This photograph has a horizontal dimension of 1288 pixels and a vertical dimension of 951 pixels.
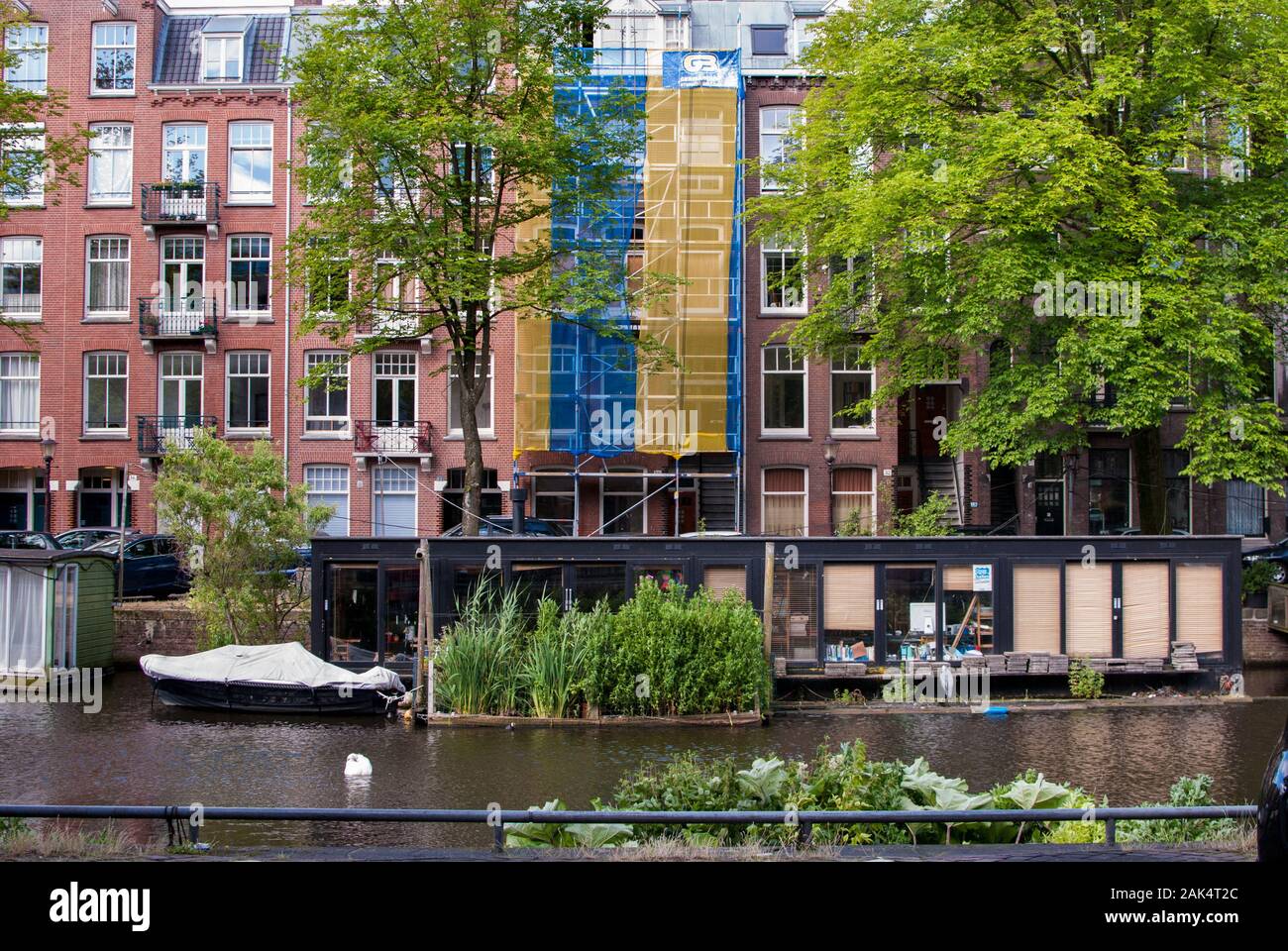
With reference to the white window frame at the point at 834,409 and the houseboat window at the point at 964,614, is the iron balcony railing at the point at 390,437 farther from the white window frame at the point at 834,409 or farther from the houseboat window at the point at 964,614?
the houseboat window at the point at 964,614

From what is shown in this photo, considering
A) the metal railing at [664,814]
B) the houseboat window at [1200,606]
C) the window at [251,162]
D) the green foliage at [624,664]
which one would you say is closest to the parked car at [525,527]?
the green foliage at [624,664]

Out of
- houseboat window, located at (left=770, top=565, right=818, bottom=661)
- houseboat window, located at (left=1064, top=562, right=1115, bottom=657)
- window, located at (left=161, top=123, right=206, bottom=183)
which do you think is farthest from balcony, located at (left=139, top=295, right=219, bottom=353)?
houseboat window, located at (left=1064, top=562, right=1115, bottom=657)

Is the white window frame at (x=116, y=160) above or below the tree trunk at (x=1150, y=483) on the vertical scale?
above

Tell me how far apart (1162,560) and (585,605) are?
11.1 meters

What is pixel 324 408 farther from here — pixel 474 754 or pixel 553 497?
pixel 474 754

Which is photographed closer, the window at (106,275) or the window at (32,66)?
the window at (32,66)

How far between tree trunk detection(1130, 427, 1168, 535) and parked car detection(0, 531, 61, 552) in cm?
2796

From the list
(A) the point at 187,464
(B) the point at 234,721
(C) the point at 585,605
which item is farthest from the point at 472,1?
(B) the point at 234,721

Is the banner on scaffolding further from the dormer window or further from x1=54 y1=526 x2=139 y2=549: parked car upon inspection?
the dormer window

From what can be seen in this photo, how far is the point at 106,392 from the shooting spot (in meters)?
39.2

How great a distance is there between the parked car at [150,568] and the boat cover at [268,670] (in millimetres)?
9488

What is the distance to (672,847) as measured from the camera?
708cm

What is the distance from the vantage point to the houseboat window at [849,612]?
72.9 ft

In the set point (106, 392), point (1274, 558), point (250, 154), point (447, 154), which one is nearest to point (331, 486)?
point (106, 392)
